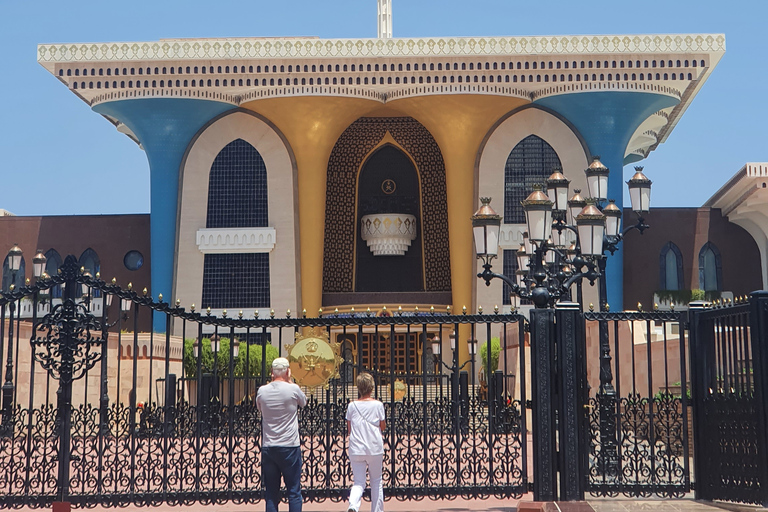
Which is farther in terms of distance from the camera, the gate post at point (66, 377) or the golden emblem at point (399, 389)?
the golden emblem at point (399, 389)

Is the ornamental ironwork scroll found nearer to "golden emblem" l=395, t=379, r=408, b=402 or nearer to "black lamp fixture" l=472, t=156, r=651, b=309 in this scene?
"black lamp fixture" l=472, t=156, r=651, b=309

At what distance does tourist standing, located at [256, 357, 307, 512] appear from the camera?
27.2ft

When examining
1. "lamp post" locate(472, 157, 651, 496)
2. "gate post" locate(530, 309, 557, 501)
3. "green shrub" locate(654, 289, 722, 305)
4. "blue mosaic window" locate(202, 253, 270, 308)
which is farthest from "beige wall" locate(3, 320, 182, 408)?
"green shrub" locate(654, 289, 722, 305)

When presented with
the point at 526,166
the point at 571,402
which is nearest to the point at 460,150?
the point at 526,166

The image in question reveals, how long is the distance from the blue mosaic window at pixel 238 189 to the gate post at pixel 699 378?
1032 inches

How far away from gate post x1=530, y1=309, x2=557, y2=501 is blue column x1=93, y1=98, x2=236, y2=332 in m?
25.9

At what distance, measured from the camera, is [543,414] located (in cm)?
943

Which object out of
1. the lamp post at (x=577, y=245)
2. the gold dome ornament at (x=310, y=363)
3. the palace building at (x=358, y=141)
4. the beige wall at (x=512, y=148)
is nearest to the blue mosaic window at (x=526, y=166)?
the palace building at (x=358, y=141)

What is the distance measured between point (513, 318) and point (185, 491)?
3711 mm

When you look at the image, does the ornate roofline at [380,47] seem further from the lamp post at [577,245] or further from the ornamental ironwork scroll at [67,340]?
the ornamental ironwork scroll at [67,340]

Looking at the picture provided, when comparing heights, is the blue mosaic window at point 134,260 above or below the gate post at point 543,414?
above

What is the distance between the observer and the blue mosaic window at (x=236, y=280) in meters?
34.8

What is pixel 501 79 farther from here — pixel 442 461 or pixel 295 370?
pixel 442 461

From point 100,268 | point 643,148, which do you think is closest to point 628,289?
point 643,148
